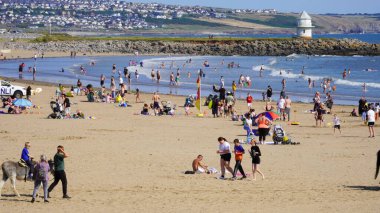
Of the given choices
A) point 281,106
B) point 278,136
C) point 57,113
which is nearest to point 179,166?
point 278,136

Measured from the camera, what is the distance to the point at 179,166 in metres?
18.4

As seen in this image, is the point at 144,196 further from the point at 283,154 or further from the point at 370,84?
the point at 370,84

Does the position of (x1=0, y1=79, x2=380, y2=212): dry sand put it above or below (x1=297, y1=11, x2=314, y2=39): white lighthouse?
below

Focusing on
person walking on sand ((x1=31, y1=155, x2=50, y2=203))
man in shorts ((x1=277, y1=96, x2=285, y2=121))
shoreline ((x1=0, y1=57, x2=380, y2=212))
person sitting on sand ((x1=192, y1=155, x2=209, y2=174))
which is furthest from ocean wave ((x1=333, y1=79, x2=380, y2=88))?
person walking on sand ((x1=31, y1=155, x2=50, y2=203))

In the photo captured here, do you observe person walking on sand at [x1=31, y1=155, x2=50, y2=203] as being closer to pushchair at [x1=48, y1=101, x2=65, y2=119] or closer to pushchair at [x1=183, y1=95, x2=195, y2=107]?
pushchair at [x1=48, y1=101, x2=65, y2=119]

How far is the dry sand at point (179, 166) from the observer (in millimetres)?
14352

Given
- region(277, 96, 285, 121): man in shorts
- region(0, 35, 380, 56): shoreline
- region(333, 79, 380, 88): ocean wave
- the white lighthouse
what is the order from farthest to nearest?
the white lighthouse → region(0, 35, 380, 56): shoreline → region(333, 79, 380, 88): ocean wave → region(277, 96, 285, 121): man in shorts

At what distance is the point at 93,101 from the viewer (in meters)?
36.1

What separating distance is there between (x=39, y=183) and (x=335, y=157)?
8.75 metres

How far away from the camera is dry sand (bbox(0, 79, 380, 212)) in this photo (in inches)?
565

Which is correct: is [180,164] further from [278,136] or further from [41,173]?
[41,173]

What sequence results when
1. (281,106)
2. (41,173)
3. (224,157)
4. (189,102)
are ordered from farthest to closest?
(189,102) → (281,106) → (224,157) → (41,173)

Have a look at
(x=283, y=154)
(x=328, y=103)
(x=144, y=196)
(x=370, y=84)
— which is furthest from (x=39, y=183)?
(x=370, y=84)

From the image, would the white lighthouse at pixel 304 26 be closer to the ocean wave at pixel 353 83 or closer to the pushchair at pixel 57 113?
the ocean wave at pixel 353 83
